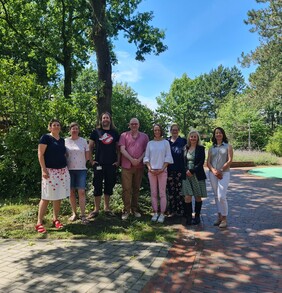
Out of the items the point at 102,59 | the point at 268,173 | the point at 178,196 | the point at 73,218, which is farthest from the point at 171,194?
the point at 268,173

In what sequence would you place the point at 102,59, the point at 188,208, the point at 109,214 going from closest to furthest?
the point at 188,208 < the point at 109,214 < the point at 102,59

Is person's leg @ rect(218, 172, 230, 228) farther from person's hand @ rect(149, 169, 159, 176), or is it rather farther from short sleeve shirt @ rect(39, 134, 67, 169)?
short sleeve shirt @ rect(39, 134, 67, 169)

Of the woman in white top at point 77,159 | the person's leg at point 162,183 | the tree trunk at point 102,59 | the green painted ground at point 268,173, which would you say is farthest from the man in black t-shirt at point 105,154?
the green painted ground at point 268,173

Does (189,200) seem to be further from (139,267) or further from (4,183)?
(4,183)

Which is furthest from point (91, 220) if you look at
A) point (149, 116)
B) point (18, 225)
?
point (149, 116)

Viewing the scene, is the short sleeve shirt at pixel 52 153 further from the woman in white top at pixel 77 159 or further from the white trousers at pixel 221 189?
the white trousers at pixel 221 189

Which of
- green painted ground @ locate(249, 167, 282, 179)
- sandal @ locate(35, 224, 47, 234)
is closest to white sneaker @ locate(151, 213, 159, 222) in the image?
sandal @ locate(35, 224, 47, 234)

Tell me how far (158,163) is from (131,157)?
0.57 m

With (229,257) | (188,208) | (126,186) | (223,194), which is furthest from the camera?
(126,186)

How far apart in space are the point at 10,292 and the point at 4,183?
604 cm

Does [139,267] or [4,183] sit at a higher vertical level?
[4,183]

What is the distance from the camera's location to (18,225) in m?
6.16

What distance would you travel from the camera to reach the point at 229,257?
14.6 ft

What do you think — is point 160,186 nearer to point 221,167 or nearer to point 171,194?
point 171,194
